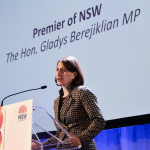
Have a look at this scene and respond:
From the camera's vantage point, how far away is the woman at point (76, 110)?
1842 mm

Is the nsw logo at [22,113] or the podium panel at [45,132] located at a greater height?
the nsw logo at [22,113]

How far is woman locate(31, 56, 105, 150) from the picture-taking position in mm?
1842

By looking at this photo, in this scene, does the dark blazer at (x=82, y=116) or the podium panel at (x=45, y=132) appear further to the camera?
the dark blazer at (x=82, y=116)

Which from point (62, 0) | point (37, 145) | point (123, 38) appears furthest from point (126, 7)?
point (37, 145)

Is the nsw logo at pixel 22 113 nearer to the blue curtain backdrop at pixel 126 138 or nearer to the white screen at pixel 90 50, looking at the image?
the white screen at pixel 90 50

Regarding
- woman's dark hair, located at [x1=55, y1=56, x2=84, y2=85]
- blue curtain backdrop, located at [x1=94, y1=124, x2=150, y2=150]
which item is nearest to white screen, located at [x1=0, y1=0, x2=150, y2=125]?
blue curtain backdrop, located at [x1=94, y1=124, x2=150, y2=150]

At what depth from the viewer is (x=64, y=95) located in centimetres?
216

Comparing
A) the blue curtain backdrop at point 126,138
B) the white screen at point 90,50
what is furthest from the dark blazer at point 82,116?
the blue curtain backdrop at point 126,138

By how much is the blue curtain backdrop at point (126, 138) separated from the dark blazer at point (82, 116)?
1200 millimetres

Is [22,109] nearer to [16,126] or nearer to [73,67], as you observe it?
[16,126]

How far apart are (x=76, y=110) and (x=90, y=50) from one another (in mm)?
1437

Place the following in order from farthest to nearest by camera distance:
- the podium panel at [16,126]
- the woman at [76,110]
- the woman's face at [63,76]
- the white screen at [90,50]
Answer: the white screen at [90,50] → the woman's face at [63,76] → the woman at [76,110] → the podium panel at [16,126]

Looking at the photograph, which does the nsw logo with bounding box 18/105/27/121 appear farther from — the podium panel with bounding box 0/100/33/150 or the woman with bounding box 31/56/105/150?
the woman with bounding box 31/56/105/150

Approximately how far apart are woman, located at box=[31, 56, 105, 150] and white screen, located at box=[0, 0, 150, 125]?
0.94 meters
